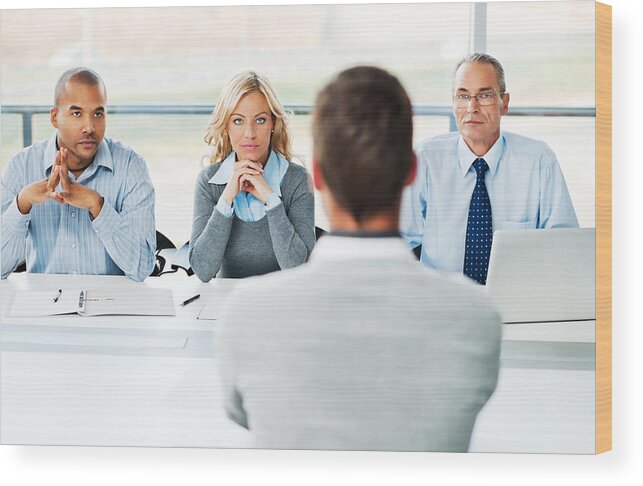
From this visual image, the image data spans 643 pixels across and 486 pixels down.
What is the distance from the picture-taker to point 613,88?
3381 mm

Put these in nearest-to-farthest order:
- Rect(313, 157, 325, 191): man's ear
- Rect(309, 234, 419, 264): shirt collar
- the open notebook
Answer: Rect(309, 234, 419, 264): shirt collar < Rect(313, 157, 325, 191): man's ear < the open notebook

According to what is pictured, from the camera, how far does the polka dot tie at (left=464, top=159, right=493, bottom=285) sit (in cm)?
331

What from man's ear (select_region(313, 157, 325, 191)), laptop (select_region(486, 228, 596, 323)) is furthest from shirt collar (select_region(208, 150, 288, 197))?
laptop (select_region(486, 228, 596, 323))

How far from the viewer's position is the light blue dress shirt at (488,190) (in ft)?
10.9

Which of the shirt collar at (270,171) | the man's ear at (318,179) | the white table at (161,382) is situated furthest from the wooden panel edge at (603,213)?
the shirt collar at (270,171)

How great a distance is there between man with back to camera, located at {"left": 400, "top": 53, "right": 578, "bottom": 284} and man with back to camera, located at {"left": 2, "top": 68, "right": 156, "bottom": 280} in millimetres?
1019

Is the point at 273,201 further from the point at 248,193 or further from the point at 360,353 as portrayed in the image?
the point at 360,353

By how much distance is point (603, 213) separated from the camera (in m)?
3.34

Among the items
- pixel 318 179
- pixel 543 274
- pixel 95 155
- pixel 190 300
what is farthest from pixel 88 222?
pixel 543 274

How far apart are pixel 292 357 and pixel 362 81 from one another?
1038 mm

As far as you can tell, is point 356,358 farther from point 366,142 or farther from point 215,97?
point 215,97

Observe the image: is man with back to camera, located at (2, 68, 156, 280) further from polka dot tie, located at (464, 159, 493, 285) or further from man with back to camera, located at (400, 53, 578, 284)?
polka dot tie, located at (464, 159, 493, 285)

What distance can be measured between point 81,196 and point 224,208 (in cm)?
55

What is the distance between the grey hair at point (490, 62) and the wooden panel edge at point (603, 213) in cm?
35
